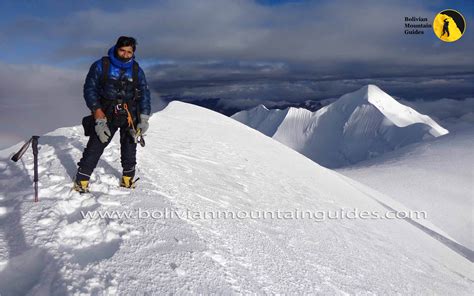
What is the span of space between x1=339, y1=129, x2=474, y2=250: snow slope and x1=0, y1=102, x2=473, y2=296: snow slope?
335 inches

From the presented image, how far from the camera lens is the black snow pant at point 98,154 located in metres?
6.41

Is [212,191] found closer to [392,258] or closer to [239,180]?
[239,180]

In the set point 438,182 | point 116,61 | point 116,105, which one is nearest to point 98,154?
point 116,105

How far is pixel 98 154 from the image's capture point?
21.6ft

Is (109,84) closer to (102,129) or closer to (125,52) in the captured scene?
(125,52)

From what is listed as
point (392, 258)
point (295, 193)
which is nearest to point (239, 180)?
point (295, 193)

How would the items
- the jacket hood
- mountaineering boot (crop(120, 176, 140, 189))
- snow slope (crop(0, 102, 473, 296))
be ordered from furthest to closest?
1. mountaineering boot (crop(120, 176, 140, 189))
2. the jacket hood
3. snow slope (crop(0, 102, 473, 296))

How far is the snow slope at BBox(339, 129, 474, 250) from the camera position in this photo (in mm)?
19373

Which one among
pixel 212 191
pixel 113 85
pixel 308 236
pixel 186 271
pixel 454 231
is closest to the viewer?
pixel 186 271

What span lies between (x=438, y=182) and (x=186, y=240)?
22917mm

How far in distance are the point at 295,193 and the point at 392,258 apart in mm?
3765

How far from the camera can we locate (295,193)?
11.2 meters

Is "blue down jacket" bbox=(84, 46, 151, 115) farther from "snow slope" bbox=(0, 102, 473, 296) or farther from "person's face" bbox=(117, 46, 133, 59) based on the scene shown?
"snow slope" bbox=(0, 102, 473, 296)

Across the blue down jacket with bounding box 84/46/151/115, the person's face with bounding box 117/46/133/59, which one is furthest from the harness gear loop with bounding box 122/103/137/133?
the person's face with bounding box 117/46/133/59
